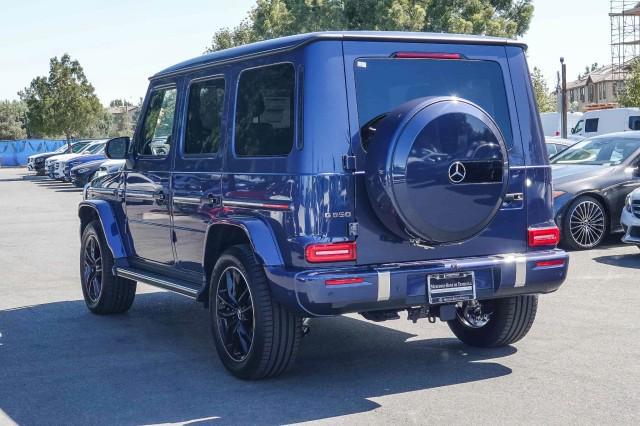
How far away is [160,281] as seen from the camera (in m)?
7.28

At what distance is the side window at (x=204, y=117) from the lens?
6723mm

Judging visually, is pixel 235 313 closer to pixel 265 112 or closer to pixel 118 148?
pixel 265 112

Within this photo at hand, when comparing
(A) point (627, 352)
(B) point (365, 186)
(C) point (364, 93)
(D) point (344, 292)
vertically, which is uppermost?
(C) point (364, 93)

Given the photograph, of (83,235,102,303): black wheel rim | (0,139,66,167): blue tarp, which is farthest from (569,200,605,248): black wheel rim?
(0,139,66,167): blue tarp

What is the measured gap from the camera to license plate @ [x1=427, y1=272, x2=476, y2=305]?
5797mm

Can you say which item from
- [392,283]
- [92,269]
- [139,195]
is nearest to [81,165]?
[92,269]

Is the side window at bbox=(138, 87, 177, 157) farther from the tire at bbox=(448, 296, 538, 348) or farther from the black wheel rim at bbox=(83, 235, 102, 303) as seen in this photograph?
the tire at bbox=(448, 296, 538, 348)

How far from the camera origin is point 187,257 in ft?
23.3

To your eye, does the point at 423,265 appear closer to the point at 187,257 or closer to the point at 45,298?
the point at 187,257

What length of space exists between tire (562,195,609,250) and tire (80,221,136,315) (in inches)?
247

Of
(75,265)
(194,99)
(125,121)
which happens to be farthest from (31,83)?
(125,121)

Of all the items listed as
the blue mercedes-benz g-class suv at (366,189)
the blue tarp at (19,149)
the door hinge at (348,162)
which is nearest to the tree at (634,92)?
the blue tarp at (19,149)

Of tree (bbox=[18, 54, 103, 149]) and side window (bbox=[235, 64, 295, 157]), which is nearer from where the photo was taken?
side window (bbox=[235, 64, 295, 157])

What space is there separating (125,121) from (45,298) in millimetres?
120456
